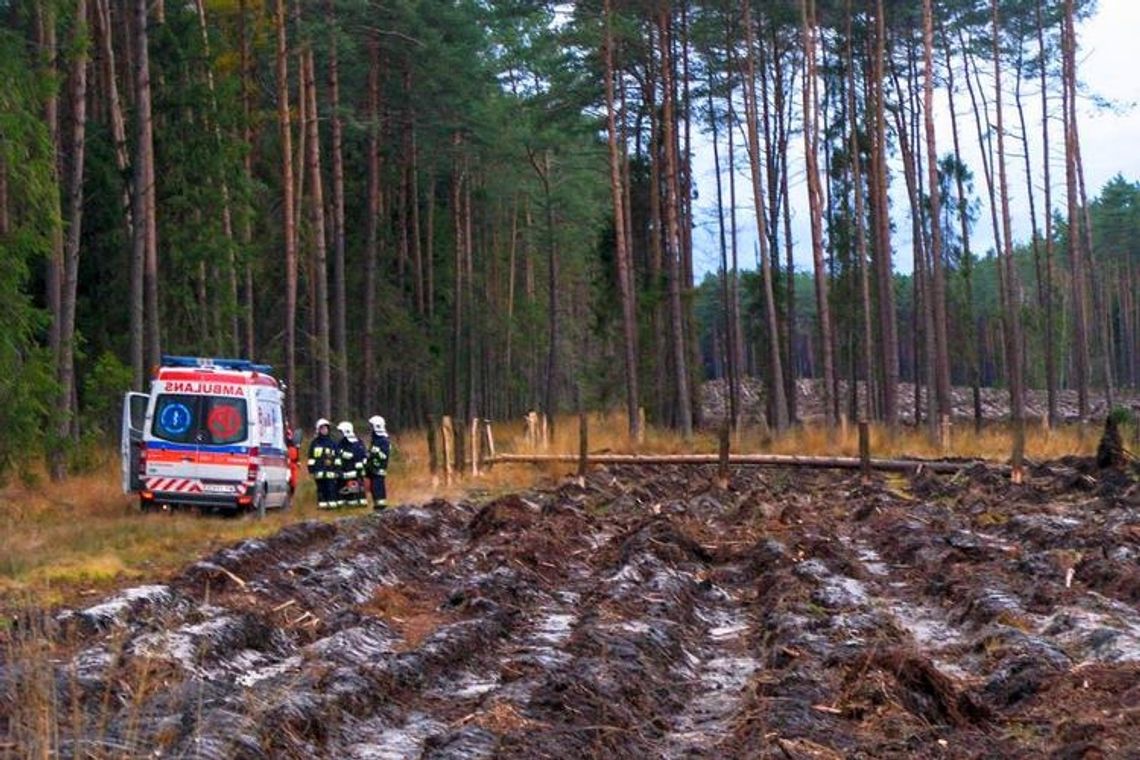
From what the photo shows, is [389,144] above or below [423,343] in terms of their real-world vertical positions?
above

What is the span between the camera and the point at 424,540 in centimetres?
2241

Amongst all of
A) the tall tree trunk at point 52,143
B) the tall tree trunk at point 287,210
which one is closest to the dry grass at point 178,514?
the tall tree trunk at point 52,143

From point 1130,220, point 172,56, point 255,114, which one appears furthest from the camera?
point 1130,220

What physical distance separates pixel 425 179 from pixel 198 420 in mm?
43121

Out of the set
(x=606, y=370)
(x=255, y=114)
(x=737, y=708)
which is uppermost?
(x=255, y=114)

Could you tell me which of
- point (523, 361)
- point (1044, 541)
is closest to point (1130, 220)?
point (523, 361)

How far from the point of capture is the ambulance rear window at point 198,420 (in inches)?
989

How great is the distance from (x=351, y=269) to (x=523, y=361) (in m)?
30.4

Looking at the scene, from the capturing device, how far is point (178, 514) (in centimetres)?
2531

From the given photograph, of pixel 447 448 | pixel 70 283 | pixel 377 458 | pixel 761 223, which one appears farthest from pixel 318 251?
pixel 377 458

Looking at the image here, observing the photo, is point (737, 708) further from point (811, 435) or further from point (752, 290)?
point (752, 290)

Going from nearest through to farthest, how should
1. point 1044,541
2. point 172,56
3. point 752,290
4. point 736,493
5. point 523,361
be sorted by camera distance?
point 1044,541 < point 736,493 < point 172,56 < point 752,290 < point 523,361

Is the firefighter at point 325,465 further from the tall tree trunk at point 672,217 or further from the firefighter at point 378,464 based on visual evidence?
the tall tree trunk at point 672,217

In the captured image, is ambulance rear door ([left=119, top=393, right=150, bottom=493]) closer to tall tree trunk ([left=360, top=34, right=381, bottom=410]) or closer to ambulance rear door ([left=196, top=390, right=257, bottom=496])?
ambulance rear door ([left=196, top=390, right=257, bottom=496])
